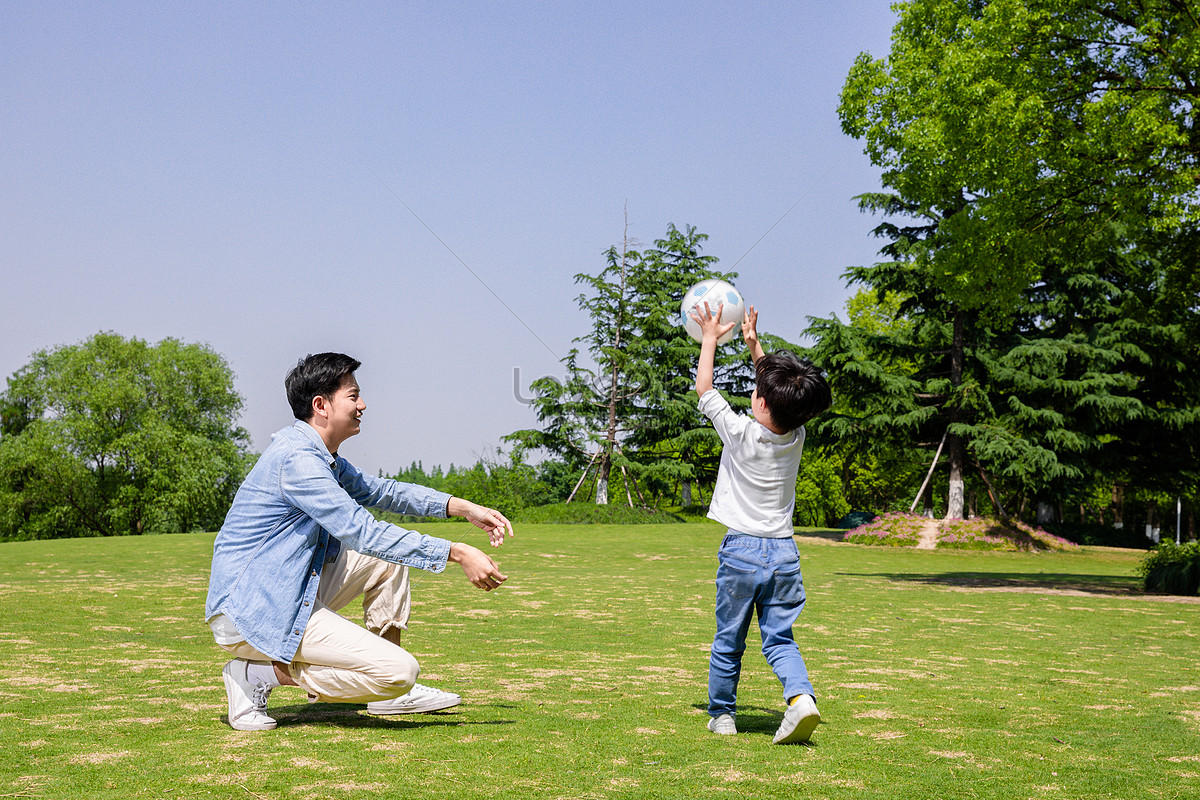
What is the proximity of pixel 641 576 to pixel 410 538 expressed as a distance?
40.9 feet

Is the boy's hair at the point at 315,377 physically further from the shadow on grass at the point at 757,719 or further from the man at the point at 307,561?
the shadow on grass at the point at 757,719

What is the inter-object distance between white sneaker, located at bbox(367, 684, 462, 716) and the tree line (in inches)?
534

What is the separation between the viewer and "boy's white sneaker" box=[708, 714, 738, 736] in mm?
4465

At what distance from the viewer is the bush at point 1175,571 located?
14.9 m

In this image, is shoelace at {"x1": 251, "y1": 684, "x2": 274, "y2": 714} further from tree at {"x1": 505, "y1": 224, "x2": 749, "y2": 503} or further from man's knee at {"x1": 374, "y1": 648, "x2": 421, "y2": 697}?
tree at {"x1": 505, "y1": 224, "x2": 749, "y2": 503}

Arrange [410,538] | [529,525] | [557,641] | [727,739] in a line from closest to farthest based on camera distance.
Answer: [410,538], [727,739], [557,641], [529,525]

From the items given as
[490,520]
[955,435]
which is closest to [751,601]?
[490,520]

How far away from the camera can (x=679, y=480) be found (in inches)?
1603

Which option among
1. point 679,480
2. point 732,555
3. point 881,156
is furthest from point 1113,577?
point 679,480

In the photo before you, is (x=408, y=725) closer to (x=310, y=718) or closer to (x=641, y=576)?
(x=310, y=718)

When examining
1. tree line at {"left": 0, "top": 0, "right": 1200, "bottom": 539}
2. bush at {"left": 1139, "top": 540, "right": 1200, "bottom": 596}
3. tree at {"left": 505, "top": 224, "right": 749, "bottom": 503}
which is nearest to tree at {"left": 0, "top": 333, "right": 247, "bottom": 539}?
tree line at {"left": 0, "top": 0, "right": 1200, "bottom": 539}

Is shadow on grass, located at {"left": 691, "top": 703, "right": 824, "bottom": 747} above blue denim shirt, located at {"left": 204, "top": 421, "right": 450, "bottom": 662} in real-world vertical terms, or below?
below

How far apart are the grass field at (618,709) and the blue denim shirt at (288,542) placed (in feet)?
1.64

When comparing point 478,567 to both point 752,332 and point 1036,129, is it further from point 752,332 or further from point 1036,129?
point 1036,129
